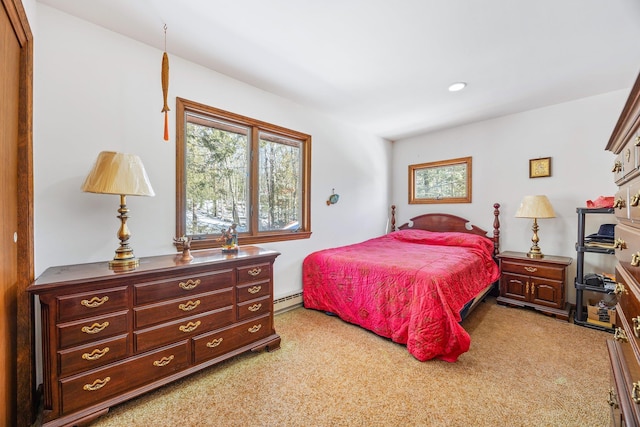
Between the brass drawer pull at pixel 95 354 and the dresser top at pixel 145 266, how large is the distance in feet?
1.32

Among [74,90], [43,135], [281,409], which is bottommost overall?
[281,409]

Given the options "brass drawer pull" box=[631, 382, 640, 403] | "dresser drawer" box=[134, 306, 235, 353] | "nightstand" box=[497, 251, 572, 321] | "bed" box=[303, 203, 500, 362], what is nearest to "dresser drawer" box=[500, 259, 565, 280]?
"nightstand" box=[497, 251, 572, 321]

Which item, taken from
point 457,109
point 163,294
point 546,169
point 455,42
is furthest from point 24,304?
point 546,169

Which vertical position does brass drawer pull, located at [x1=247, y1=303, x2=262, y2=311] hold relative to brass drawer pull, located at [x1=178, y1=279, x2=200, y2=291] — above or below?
below

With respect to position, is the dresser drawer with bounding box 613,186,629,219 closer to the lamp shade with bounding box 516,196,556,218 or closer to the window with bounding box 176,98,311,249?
the lamp shade with bounding box 516,196,556,218

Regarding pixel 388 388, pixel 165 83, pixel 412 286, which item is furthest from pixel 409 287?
pixel 165 83

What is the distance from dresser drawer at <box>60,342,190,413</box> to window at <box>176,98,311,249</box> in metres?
0.91

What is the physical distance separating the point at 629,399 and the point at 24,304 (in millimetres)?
2548

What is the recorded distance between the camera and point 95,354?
1475mm

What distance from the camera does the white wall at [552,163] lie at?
2.93 metres

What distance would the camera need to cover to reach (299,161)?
3.36 meters

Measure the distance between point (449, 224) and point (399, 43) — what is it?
110 inches

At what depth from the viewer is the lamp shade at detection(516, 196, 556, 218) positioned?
2.97 meters

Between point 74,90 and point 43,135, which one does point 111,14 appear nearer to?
point 74,90
